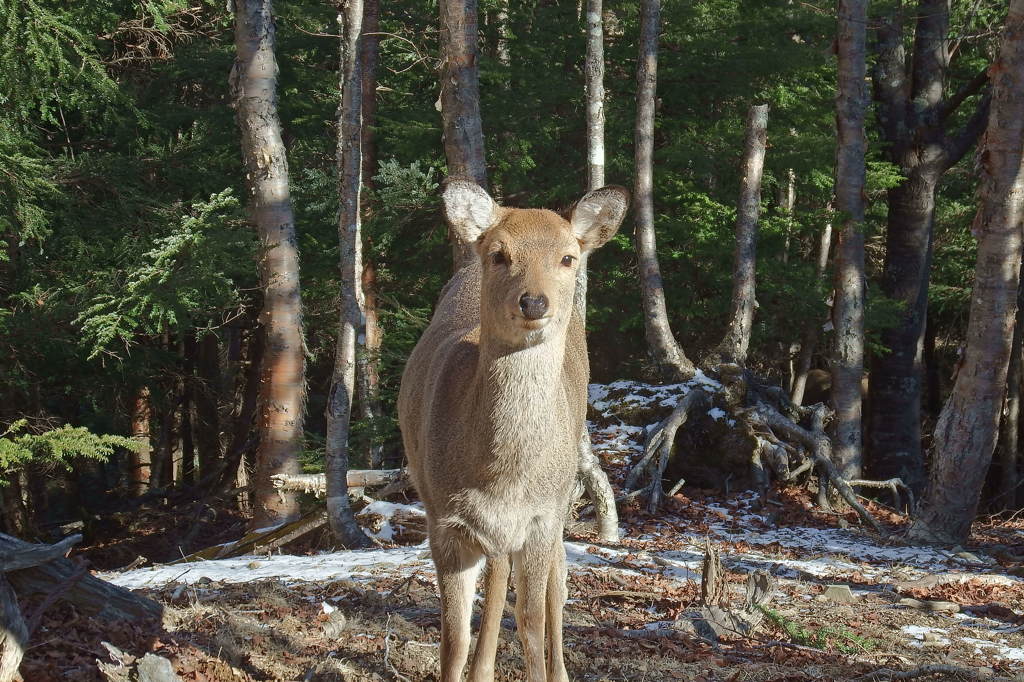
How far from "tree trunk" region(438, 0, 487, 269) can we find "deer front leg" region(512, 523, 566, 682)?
5.85 m

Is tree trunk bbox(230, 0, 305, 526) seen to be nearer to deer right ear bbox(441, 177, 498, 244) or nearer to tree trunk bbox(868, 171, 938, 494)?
deer right ear bbox(441, 177, 498, 244)

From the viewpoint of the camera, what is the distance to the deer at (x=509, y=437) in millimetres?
5062

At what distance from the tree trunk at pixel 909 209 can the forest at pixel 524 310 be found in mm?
56

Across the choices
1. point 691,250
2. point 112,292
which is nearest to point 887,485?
point 691,250

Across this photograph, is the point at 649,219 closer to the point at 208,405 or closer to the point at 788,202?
the point at 788,202

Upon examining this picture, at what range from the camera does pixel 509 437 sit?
5.06 meters

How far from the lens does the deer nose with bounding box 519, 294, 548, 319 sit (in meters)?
4.76

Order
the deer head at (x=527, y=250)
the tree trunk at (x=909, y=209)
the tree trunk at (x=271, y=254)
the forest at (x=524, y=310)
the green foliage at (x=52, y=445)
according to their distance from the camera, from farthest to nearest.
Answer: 1. the tree trunk at (x=909, y=209)
2. the tree trunk at (x=271, y=254)
3. the green foliage at (x=52, y=445)
4. the forest at (x=524, y=310)
5. the deer head at (x=527, y=250)

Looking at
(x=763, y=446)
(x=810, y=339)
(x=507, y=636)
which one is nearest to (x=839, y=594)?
(x=507, y=636)

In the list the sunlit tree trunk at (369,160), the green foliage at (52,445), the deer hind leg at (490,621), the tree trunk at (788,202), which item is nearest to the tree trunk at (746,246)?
the tree trunk at (788,202)

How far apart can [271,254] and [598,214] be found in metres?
7.71

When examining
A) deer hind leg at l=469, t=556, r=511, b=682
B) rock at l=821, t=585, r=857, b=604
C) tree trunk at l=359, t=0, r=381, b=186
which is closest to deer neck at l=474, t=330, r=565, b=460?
deer hind leg at l=469, t=556, r=511, b=682

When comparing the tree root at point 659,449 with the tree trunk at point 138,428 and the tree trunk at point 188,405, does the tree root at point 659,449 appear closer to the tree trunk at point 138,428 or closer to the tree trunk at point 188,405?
the tree trunk at point 188,405

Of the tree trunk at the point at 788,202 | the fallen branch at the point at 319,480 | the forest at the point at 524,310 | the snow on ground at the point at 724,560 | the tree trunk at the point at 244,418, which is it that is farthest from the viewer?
the tree trunk at the point at 244,418
